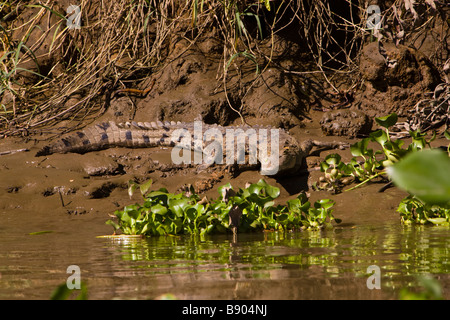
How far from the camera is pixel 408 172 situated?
354 millimetres

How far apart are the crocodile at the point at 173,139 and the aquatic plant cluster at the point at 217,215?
1.88 metres

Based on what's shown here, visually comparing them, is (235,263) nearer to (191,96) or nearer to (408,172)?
(408,172)

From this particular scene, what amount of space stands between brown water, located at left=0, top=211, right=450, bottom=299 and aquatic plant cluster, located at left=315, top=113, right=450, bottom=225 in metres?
0.31

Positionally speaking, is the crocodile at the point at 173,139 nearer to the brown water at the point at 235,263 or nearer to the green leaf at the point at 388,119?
the green leaf at the point at 388,119

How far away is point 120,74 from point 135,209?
152 inches

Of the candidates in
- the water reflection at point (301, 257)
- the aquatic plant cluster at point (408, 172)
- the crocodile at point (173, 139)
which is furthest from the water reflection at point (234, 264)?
the crocodile at point (173, 139)

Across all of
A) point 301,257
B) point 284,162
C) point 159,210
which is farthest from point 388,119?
point 284,162

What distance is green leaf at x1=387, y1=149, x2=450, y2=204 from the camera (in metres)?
0.35

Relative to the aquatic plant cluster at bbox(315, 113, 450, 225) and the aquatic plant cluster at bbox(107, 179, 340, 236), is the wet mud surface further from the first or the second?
the aquatic plant cluster at bbox(107, 179, 340, 236)

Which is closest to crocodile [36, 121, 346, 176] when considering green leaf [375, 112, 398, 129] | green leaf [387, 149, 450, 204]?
green leaf [375, 112, 398, 129]

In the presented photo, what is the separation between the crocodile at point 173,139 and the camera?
5.40 metres
